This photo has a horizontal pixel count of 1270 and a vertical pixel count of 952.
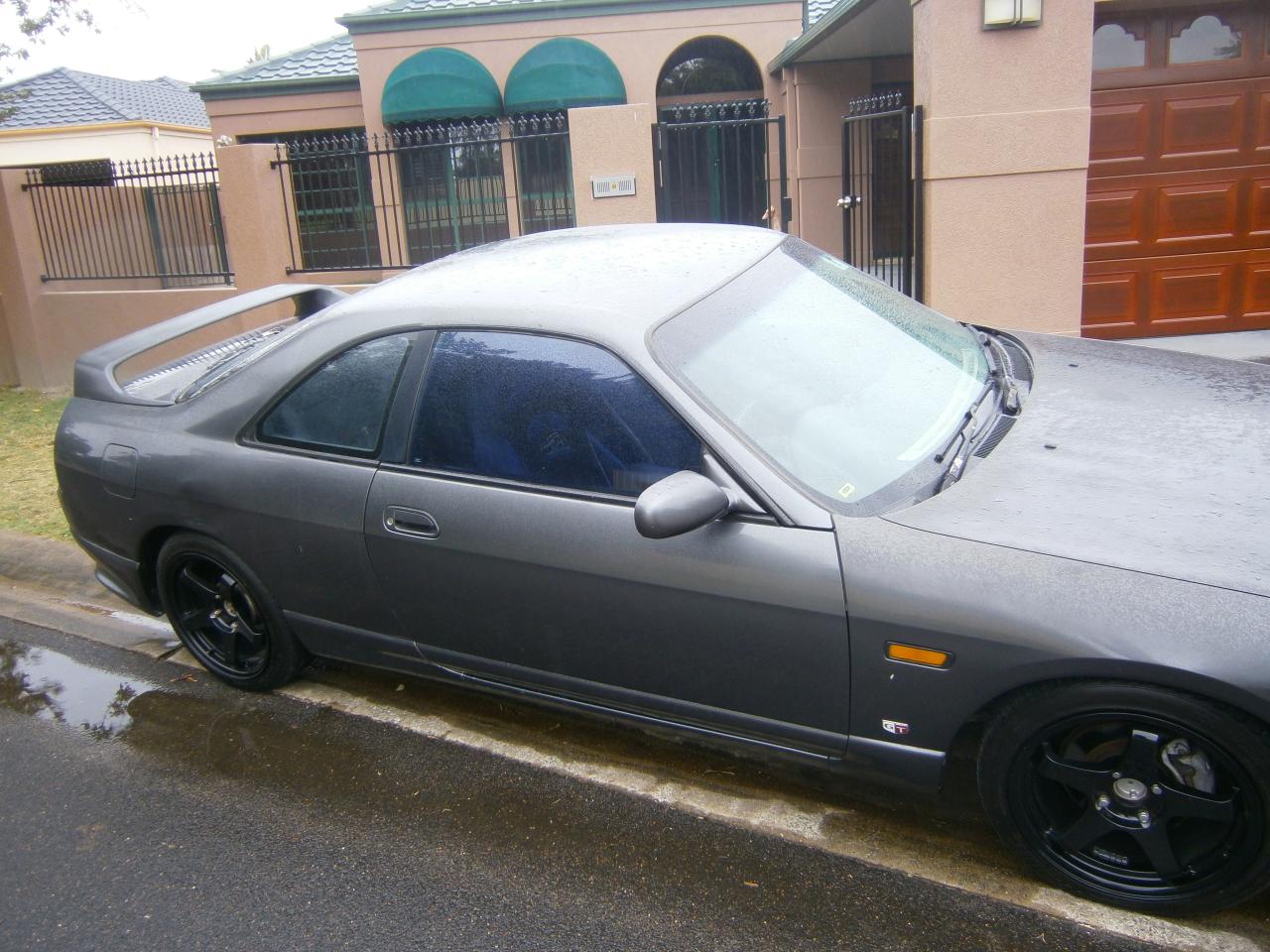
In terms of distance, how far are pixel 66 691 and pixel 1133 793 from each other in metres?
3.79

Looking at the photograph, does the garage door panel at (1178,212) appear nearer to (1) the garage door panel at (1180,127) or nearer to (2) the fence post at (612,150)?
(1) the garage door panel at (1180,127)

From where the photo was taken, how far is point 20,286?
1060cm

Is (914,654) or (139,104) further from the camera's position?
(139,104)

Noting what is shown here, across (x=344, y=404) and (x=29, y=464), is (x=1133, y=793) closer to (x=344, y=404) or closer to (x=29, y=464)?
(x=344, y=404)

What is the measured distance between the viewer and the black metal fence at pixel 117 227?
10.6 metres

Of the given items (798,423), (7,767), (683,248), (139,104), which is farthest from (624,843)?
(139,104)

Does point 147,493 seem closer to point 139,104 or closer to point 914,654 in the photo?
point 914,654

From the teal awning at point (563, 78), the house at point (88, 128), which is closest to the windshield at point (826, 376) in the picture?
the teal awning at point (563, 78)

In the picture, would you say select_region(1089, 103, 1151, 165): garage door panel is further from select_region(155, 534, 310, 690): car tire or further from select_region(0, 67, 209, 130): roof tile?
select_region(0, 67, 209, 130): roof tile

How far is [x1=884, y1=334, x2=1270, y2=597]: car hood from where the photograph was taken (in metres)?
2.42

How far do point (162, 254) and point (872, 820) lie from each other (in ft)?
34.3

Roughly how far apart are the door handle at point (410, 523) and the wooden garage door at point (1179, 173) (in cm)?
665

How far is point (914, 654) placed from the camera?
A: 2545 millimetres

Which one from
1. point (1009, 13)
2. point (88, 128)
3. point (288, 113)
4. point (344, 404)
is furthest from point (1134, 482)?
point (88, 128)
